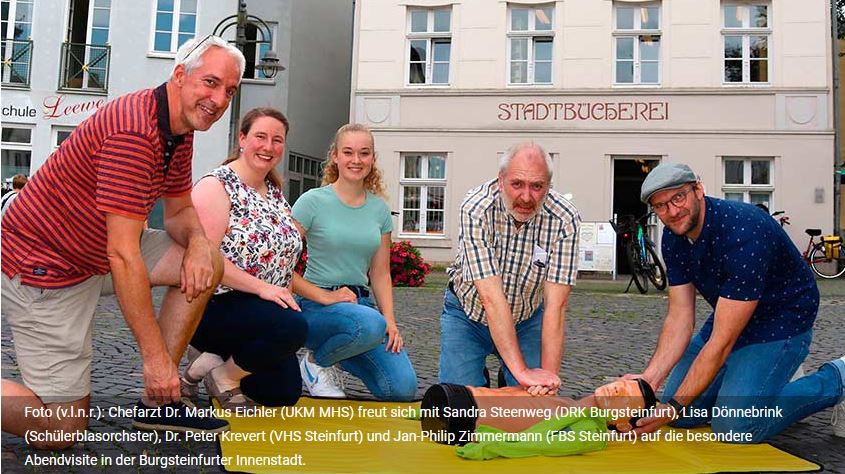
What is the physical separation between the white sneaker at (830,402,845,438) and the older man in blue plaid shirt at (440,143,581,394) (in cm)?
130

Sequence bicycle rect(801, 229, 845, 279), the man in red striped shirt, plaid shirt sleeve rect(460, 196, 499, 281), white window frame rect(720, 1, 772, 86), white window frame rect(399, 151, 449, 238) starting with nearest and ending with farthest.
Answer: the man in red striped shirt → plaid shirt sleeve rect(460, 196, 499, 281) → bicycle rect(801, 229, 845, 279) → white window frame rect(720, 1, 772, 86) → white window frame rect(399, 151, 449, 238)

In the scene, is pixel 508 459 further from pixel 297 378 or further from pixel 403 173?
pixel 403 173

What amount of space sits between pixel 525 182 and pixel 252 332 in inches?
54.5

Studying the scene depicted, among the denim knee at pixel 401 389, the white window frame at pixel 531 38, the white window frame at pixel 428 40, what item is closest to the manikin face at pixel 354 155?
the denim knee at pixel 401 389

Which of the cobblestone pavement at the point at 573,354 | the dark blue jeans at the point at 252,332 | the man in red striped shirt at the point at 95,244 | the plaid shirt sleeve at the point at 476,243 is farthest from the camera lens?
the plaid shirt sleeve at the point at 476,243

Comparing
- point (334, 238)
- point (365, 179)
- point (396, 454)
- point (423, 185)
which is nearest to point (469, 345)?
point (334, 238)

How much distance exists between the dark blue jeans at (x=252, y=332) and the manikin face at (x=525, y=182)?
3.65 feet

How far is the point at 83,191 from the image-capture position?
9.13ft

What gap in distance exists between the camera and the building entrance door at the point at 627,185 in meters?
18.2

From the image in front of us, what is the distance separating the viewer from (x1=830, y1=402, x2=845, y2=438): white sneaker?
3508 mm

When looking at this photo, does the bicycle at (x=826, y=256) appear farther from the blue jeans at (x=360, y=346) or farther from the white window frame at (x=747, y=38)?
the blue jeans at (x=360, y=346)

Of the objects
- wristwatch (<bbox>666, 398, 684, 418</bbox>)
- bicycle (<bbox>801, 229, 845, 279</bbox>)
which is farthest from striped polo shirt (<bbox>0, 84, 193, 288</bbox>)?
bicycle (<bbox>801, 229, 845, 279</bbox>)

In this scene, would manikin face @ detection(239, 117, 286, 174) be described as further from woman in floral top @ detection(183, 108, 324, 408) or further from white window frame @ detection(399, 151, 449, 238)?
white window frame @ detection(399, 151, 449, 238)

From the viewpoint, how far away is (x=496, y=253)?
3.77 m
